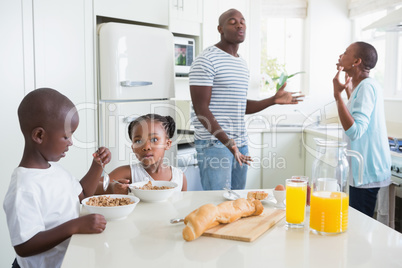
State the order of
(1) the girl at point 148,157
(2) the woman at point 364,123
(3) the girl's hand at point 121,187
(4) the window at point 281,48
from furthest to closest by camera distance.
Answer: (4) the window at point 281,48 < (2) the woman at point 364,123 < (1) the girl at point 148,157 < (3) the girl's hand at point 121,187

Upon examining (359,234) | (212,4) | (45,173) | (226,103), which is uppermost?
(212,4)

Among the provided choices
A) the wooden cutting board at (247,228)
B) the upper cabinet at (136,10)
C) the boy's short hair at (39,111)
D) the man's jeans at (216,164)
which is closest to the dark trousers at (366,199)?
the man's jeans at (216,164)

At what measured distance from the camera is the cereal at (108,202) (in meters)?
1.29

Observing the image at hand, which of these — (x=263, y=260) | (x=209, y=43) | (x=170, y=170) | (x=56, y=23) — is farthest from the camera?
(x=209, y=43)

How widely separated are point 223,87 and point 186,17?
4.08 feet

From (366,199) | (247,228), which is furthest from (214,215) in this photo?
(366,199)

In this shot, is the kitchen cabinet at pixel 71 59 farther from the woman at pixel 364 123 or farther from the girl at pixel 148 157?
the woman at pixel 364 123

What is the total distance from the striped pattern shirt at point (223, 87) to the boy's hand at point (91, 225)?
1.17 meters

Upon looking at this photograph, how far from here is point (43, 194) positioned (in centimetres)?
120

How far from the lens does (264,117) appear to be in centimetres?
427

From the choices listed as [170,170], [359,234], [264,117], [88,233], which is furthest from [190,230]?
[264,117]

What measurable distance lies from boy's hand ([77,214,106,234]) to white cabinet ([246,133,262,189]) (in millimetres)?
2620

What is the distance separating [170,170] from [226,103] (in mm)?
605

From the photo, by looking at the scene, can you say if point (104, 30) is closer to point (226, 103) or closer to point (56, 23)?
point (56, 23)
